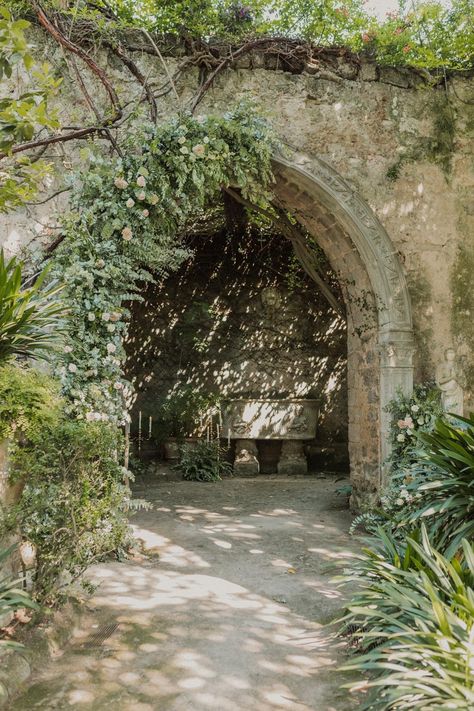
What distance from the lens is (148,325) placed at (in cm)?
892

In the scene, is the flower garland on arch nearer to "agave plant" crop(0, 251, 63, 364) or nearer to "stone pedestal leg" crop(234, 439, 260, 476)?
"agave plant" crop(0, 251, 63, 364)

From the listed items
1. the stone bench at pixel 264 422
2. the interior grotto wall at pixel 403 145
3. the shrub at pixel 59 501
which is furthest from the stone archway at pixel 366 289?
the shrub at pixel 59 501

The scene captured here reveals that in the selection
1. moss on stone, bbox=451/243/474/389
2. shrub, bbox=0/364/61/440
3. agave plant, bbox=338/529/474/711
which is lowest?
agave plant, bbox=338/529/474/711

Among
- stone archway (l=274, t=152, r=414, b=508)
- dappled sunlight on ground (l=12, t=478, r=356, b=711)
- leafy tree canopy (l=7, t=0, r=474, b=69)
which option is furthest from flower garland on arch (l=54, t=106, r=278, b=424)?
leafy tree canopy (l=7, t=0, r=474, b=69)

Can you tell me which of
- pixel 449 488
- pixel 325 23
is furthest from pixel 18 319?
pixel 325 23

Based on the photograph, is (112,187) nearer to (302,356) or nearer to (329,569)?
(329,569)

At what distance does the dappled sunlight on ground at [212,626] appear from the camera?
246cm

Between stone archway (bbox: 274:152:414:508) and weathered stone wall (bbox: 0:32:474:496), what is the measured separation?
0.05m

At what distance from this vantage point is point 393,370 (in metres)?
5.30

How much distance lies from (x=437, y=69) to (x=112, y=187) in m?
3.61

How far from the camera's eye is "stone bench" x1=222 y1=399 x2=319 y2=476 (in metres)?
8.34

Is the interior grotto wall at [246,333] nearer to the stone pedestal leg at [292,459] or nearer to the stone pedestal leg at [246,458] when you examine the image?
the stone pedestal leg at [292,459]

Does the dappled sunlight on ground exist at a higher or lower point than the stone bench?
lower

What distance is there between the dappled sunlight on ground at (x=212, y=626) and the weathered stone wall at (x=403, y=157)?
1713 mm
